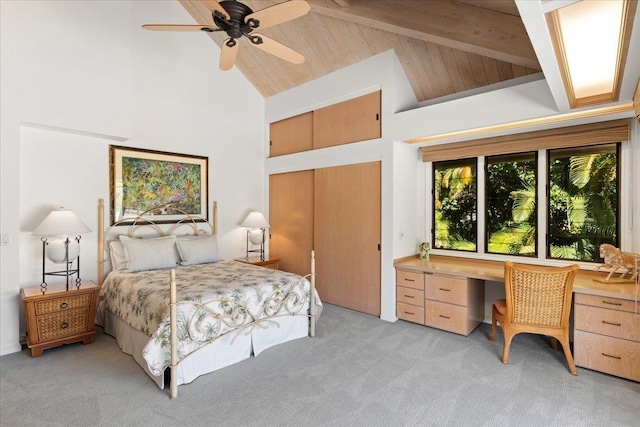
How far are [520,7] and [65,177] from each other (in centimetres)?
450

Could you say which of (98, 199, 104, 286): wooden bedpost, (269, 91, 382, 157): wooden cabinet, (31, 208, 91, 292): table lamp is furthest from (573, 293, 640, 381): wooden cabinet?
(98, 199, 104, 286): wooden bedpost

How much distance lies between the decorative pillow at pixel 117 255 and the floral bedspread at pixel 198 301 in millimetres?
131

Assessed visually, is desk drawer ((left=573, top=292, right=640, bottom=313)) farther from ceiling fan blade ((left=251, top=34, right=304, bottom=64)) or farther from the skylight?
ceiling fan blade ((left=251, top=34, right=304, bottom=64))

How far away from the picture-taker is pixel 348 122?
455cm

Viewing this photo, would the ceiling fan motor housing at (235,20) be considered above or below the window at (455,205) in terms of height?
above

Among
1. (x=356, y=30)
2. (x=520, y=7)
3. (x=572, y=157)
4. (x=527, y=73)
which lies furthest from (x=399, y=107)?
(x=520, y=7)

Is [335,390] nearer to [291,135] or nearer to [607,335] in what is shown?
[607,335]

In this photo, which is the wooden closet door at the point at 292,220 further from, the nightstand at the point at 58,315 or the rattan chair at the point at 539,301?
the rattan chair at the point at 539,301

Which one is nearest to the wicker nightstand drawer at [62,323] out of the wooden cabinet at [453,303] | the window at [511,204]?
the wooden cabinet at [453,303]

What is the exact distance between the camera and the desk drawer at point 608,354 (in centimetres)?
263

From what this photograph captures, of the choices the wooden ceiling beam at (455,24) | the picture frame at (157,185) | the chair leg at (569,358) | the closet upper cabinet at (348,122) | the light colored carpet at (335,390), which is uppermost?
the wooden ceiling beam at (455,24)

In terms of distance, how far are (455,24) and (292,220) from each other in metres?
3.47

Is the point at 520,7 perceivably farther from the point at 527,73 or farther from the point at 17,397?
the point at 17,397

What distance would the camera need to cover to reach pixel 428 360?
9.95 ft
